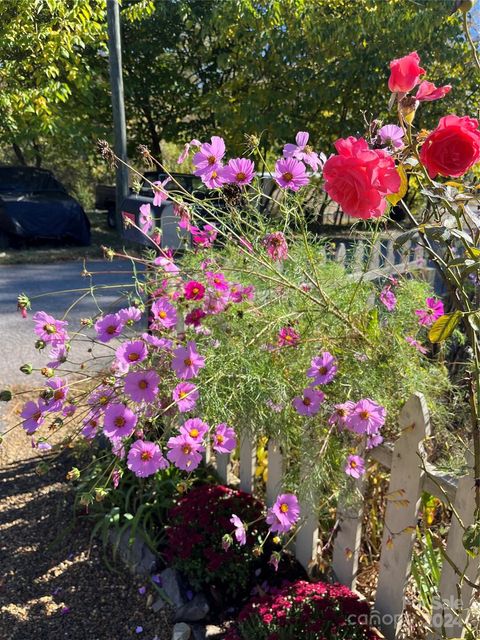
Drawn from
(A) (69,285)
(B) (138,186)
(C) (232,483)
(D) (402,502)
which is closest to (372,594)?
(D) (402,502)

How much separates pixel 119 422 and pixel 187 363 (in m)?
0.25

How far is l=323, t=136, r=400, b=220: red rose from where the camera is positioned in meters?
0.92

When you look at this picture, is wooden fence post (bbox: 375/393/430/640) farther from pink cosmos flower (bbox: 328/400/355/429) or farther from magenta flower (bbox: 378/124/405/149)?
magenta flower (bbox: 378/124/405/149)

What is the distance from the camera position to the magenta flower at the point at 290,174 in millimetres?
1627

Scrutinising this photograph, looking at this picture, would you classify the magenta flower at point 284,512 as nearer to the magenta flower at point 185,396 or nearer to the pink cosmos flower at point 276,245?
the magenta flower at point 185,396

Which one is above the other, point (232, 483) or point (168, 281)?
point (168, 281)

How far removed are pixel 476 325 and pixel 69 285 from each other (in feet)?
19.9

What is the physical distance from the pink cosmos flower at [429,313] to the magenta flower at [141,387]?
0.94 m

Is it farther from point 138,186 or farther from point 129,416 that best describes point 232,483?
point 138,186

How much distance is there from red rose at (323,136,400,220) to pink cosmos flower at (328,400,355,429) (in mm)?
697

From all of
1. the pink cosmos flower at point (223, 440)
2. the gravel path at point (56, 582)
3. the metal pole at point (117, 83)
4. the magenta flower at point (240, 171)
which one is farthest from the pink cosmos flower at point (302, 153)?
the metal pole at point (117, 83)

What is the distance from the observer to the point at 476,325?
1.03 metres

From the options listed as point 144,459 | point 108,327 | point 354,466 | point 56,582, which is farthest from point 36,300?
point 354,466

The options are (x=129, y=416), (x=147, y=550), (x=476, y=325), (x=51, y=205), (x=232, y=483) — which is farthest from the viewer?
(x=51, y=205)
